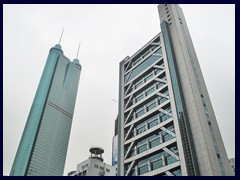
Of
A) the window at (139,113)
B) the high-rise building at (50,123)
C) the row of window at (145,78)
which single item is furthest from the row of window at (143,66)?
the high-rise building at (50,123)

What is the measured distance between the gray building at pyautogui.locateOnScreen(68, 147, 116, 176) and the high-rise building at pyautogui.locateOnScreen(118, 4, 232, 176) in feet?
95.8

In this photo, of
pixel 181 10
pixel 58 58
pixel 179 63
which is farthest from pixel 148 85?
pixel 58 58

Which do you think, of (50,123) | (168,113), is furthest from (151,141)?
(50,123)

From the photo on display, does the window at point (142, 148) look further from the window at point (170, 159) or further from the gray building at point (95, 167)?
the gray building at point (95, 167)

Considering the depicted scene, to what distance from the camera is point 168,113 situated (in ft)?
184

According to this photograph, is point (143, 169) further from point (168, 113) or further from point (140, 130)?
point (168, 113)

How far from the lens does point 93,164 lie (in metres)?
90.6

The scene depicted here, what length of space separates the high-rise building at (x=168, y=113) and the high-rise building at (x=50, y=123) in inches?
3291

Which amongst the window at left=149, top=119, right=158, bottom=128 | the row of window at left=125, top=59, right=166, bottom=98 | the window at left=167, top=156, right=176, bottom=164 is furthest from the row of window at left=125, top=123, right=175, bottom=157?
the row of window at left=125, top=59, right=166, bottom=98

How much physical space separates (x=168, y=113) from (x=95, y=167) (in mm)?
46157

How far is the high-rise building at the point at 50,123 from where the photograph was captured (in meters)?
136

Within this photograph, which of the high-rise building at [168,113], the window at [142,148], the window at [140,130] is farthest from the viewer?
the window at [140,130]

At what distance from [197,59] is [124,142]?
29232mm

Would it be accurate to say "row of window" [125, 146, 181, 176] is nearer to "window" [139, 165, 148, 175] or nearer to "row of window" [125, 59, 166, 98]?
"window" [139, 165, 148, 175]
